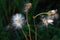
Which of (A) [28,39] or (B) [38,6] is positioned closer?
(A) [28,39]

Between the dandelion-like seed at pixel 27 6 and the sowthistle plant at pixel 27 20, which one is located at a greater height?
the dandelion-like seed at pixel 27 6

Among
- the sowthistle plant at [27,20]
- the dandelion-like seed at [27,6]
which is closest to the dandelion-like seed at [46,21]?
the sowthistle plant at [27,20]

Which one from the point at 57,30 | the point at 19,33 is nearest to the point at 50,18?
the point at 57,30

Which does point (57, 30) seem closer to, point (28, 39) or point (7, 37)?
point (28, 39)

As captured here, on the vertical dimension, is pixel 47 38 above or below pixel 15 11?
below

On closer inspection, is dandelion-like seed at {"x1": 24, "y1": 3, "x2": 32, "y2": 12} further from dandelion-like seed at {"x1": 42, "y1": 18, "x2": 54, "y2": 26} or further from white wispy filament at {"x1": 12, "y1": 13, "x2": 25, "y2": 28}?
dandelion-like seed at {"x1": 42, "y1": 18, "x2": 54, "y2": 26}

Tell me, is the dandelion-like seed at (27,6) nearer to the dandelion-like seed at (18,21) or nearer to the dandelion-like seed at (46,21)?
the dandelion-like seed at (18,21)

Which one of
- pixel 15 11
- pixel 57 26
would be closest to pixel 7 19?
pixel 15 11

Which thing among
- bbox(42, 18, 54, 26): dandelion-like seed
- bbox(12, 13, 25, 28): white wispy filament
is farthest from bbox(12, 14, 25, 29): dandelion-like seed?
bbox(42, 18, 54, 26): dandelion-like seed
